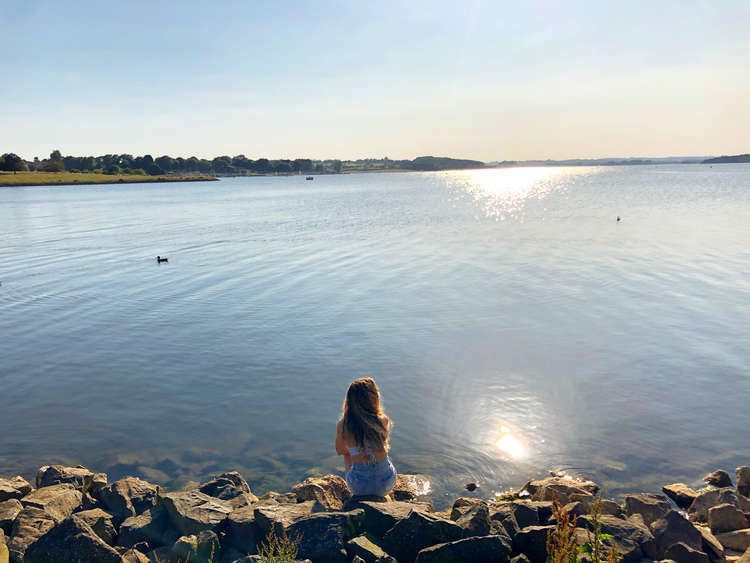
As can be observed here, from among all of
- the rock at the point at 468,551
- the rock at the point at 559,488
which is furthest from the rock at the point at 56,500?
the rock at the point at 559,488

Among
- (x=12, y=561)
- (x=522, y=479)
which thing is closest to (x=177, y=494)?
(x=12, y=561)

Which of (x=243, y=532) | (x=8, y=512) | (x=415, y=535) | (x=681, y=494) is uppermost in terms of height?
(x=415, y=535)

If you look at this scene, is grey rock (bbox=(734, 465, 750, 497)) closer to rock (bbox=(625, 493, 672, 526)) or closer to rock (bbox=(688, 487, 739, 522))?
rock (bbox=(688, 487, 739, 522))

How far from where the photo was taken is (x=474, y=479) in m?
11.2

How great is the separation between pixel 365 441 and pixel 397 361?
8.51m

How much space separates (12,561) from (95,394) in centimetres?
815

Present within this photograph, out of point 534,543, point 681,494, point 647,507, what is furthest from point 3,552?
point 681,494

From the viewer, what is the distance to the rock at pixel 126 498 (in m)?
9.52

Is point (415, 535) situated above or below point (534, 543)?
above

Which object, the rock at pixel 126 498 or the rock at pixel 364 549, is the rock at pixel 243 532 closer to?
the rock at pixel 364 549

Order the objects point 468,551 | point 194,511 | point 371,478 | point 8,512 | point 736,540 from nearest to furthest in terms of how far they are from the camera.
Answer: point 468,551, point 736,540, point 194,511, point 371,478, point 8,512

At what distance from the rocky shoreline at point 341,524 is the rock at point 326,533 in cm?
1

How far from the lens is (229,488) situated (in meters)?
9.97

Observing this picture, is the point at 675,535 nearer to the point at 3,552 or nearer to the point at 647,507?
the point at 647,507
